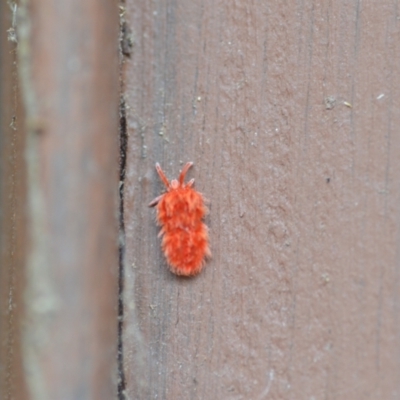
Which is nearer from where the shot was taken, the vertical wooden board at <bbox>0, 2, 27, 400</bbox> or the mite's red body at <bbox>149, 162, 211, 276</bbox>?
the vertical wooden board at <bbox>0, 2, 27, 400</bbox>

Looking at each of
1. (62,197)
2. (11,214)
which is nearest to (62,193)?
(62,197)

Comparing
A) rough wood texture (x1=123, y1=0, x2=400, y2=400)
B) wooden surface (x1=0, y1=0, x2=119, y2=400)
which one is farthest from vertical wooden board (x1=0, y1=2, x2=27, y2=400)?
rough wood texture (x1=123, y1=0, x2=400, y2=400)

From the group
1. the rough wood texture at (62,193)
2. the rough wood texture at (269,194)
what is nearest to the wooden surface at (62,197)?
the rough wood texture at (62,193)

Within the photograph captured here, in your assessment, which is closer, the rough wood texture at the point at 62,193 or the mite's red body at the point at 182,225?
the rough wood texture at the point at 62,193

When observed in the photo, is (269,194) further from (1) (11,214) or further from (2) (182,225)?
(1) (11,214)

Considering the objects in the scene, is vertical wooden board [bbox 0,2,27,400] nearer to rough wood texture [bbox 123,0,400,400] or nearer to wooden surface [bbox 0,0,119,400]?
wooden surface [bbox 0,0,119,400]

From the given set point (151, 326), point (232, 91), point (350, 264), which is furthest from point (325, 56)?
point (151, 326)

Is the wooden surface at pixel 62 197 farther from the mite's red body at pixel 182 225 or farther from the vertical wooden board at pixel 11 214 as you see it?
the mite's red body at pixel 182 225
